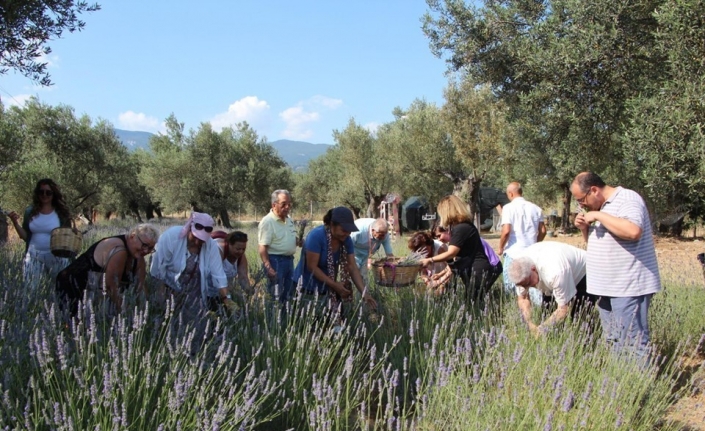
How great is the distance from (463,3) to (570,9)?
2.07 m

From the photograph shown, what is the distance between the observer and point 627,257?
3.45m

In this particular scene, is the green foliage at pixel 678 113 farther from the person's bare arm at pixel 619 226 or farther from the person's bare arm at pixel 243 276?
the person's bare arm at pixel 243 276

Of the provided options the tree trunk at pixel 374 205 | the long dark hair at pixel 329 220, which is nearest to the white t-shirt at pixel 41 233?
the long dark hair at pixel 329 220

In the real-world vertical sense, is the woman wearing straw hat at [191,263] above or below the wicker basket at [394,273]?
above

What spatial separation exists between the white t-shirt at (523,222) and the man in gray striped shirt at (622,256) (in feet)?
A: 7.20

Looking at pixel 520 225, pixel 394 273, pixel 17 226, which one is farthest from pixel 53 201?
pixel 520 225

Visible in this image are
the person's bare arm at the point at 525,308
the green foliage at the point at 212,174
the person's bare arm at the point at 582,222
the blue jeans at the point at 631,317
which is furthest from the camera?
the green foliage at the point at 212,174

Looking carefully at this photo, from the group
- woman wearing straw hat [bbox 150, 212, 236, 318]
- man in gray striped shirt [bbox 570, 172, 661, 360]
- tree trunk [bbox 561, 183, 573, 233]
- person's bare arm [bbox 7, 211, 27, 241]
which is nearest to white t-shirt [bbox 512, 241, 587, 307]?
man in gray striped shirt [bbox 570, 172, 661, 360]

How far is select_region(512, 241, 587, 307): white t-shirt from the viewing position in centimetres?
377

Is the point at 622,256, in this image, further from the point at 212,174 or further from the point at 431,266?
the point at 212,174

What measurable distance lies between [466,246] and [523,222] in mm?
1201

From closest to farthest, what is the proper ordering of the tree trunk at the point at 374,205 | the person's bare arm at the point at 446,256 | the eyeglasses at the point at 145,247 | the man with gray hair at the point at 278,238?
the eyeglasses at the point at 145,247 → the person's bare arm at the point at 446,256 → the man with gray hair at the point at 278,238 → the tree trunk at the point at 374,205

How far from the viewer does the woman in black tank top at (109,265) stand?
11.4ft

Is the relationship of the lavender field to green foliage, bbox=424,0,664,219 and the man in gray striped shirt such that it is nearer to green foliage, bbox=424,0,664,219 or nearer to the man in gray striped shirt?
the man in gray striped shirt
